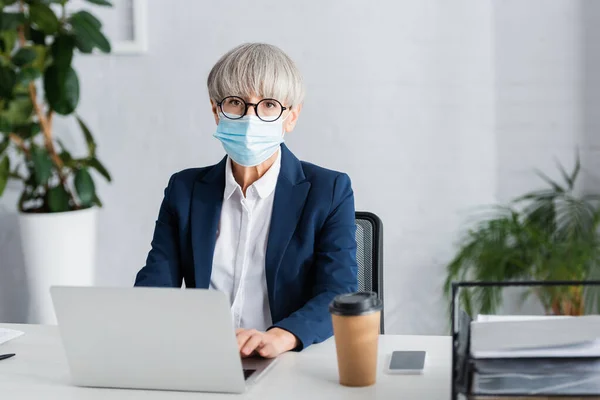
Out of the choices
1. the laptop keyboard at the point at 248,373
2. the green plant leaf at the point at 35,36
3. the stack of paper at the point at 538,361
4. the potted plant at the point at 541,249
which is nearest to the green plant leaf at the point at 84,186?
the green plant leaf at the point at 35,36

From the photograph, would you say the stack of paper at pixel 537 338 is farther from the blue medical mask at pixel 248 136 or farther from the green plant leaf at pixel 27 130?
the green plant leaf at pixel 27 130

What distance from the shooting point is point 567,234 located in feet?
9.45

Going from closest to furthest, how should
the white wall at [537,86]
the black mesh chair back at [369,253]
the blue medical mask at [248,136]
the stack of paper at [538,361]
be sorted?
the stack of paper at [538,361] → the blue medical mask at [248,136] → the black mesh chair back at [369,253] → the white wall at [537,86]

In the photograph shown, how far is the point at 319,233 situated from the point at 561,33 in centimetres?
155

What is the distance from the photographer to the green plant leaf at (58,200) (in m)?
3.18

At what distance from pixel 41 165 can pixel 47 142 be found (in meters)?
0.14

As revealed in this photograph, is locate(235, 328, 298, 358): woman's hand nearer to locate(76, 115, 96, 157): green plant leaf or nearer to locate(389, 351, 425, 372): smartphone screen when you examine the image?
locate(389, 351, 425, 372): smartphone screen

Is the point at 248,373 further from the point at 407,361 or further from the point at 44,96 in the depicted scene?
the point at 44,96

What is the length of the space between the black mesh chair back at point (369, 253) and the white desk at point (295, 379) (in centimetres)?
34

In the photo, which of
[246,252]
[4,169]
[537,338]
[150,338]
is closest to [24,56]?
[4,169]

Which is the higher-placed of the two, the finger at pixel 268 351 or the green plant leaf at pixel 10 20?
the green plant leaf at pixel 10 20

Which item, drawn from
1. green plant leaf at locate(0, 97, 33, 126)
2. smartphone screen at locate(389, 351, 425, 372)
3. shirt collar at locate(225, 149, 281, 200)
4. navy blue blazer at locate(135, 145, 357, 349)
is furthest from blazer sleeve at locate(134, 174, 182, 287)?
green plant leaf at locate(0, 97, 33, 126)

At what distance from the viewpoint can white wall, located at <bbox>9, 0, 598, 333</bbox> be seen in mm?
2996

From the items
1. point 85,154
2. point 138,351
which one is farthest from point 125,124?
point 138,351
